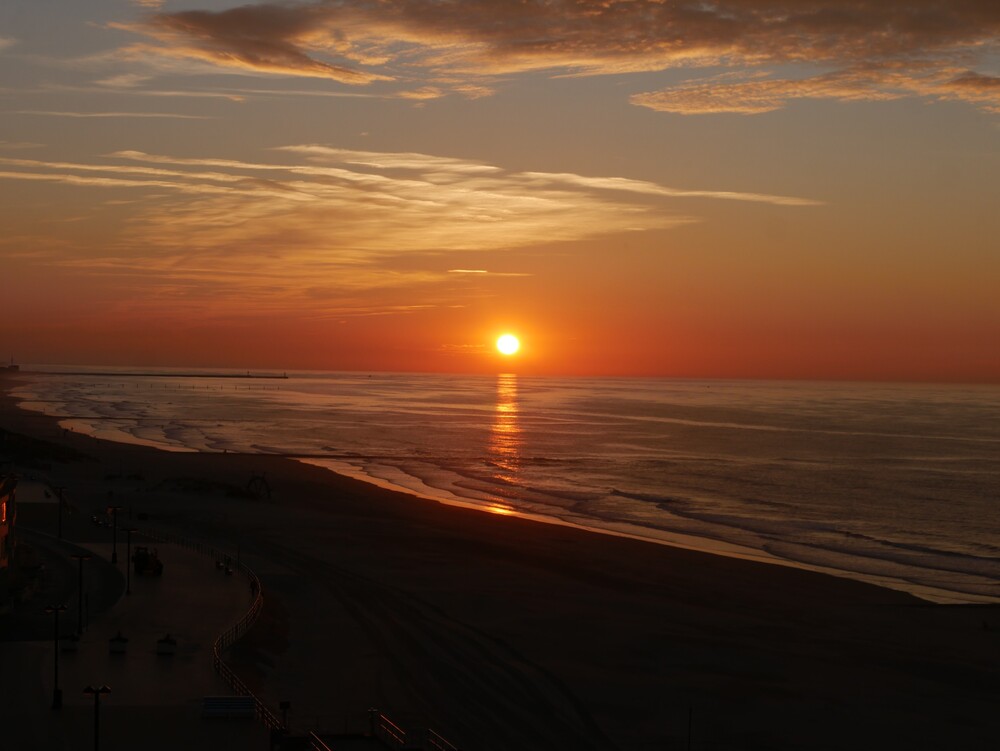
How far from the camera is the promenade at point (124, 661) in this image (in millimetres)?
22812

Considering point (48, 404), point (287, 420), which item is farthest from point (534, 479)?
point (48, 404)

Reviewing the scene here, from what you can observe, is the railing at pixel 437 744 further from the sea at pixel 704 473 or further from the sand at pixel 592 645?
the sea at pixel 704 473

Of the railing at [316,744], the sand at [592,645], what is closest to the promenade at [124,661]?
the railing at [316,744]

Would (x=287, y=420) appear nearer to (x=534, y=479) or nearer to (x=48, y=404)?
(x=48, y=404)

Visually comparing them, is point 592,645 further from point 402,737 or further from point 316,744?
point 316,744

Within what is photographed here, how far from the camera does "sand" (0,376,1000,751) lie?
Result: 26828 millimetres

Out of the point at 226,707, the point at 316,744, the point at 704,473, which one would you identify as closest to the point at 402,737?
the point at 316,744

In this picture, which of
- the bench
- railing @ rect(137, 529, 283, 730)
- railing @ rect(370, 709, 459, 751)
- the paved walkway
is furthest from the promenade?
railing @ rect(370, 709, 459, 751)

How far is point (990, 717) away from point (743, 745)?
301 inches

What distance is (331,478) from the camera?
262 feet

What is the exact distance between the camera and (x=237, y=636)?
102ft

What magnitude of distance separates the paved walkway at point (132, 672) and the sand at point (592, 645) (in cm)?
200

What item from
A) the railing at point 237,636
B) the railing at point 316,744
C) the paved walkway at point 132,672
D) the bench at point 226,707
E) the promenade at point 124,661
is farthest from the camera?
the railing at point 237,636

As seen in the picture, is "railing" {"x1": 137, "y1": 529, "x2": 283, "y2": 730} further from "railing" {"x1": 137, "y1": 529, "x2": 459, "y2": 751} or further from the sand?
the sand
